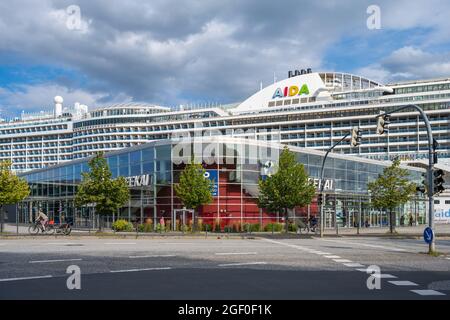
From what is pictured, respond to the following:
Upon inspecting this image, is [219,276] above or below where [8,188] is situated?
below

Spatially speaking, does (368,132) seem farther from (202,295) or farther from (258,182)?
(202,295)

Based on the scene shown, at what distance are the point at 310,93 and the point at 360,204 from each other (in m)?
69.7

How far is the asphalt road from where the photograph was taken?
10.3 metres

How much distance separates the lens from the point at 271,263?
1617 centimetres

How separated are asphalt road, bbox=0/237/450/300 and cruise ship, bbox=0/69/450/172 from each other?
84.9m

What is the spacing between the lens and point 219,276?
42.3 feet

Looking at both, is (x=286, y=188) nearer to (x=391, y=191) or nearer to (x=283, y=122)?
(x=391, y=191)

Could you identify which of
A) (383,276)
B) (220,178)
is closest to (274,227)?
(220,178)

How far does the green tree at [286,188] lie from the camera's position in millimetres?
40312

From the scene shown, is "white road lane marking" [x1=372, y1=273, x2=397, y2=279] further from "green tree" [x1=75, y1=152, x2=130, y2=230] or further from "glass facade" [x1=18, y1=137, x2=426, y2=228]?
"glass facade" [x1=18, y1=137, x2=426, y2=228]

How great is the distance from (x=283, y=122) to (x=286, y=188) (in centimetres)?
7728

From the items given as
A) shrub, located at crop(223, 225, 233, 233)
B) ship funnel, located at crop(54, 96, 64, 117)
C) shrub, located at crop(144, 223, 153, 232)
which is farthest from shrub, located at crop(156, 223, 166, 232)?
ship funnel, located at crop(54, 96, 64, 117)

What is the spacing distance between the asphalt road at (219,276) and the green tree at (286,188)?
21.1m
